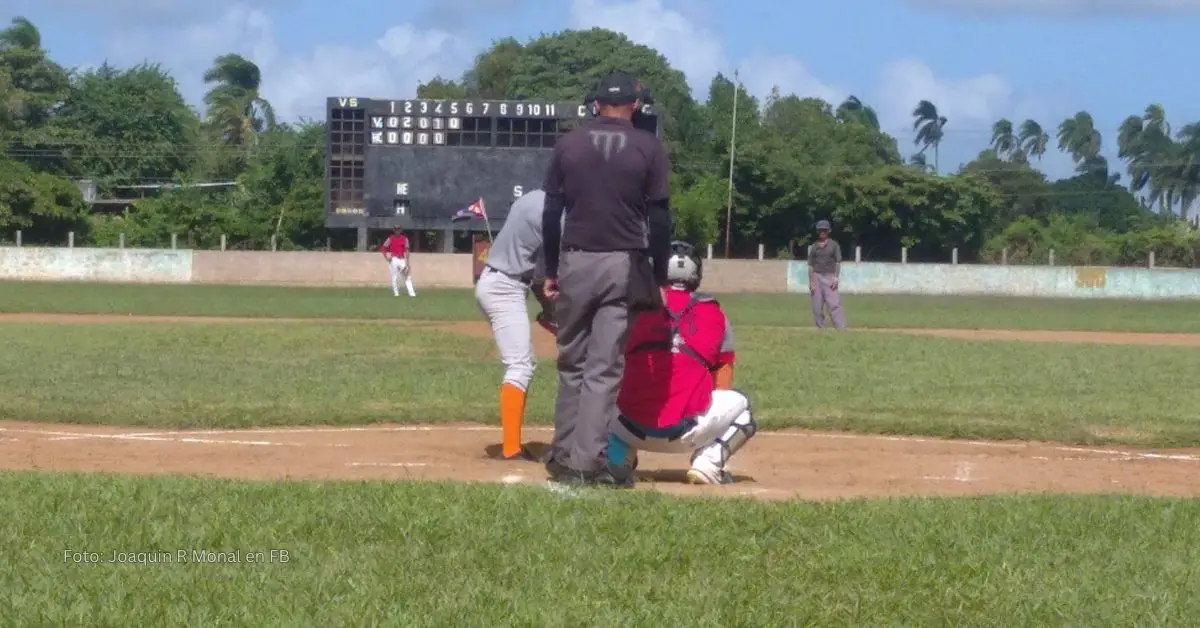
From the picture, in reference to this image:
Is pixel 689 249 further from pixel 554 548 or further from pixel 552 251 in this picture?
pixel 554 548

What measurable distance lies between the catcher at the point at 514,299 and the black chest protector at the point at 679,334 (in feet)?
2.86

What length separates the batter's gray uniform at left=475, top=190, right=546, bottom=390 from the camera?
8156 millimetres

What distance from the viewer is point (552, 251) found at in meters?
7.32

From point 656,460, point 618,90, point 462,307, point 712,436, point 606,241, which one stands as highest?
point 618,90

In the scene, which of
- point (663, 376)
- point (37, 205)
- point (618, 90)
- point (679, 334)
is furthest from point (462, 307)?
point (37, 205)

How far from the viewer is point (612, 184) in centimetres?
698

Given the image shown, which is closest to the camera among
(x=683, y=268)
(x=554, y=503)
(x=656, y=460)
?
(x=554, y=503)

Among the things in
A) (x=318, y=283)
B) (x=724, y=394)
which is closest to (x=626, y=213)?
(x=724, y=394)

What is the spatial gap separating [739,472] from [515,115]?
30.7m

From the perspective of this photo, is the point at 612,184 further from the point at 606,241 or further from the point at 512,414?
the point at 512,414

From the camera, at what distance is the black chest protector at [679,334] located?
24.5 feet

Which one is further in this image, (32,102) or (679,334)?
(32,102)

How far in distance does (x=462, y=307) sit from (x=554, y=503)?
82.2ft

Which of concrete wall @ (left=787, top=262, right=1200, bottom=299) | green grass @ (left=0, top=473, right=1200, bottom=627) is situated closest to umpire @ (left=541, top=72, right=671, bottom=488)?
green grass @ (left=0, top=473, right=1200, bottom=627)
